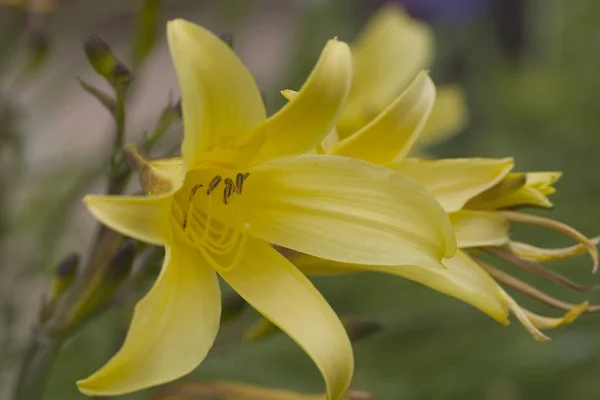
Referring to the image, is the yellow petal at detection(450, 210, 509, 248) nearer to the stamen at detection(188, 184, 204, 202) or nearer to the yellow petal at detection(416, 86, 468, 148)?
the stamen at detection(188, 184, 204, 202)

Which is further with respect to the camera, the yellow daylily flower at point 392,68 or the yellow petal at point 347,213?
the yellow daylily flower at point 392,68

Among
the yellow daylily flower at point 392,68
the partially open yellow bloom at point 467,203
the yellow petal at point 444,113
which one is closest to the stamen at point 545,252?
the partially open yellow bloom at point 467,203

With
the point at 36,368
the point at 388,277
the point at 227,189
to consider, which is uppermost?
the point at 227,189

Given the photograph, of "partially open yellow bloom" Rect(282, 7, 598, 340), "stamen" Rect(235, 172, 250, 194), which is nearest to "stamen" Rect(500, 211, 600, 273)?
"partially open yellow bloom" Rect(282, 7, 598, 340)

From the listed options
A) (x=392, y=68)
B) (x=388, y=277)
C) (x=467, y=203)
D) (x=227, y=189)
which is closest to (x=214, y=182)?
(x=227, y=189)

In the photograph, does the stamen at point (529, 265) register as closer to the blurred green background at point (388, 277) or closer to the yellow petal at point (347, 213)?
the yellow petal at point (347, 213)

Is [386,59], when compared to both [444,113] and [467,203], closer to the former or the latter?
[444,113]

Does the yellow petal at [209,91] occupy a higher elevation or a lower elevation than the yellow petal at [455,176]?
higher
